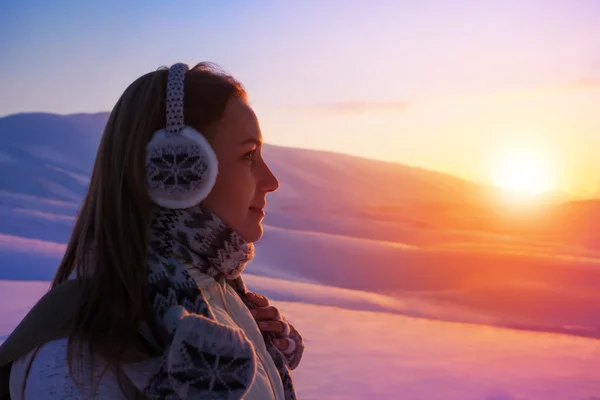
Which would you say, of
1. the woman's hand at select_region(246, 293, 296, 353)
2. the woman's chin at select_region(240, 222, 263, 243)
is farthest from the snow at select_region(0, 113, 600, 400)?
the woman's chin at select_region(240, 222, 263, 243)

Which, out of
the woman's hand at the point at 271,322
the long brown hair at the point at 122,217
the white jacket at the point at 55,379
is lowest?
the white jacket at the point at 55,379

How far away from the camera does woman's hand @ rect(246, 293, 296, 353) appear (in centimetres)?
141

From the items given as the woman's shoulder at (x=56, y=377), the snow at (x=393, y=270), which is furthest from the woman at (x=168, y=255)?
the snow at (x=393, y=270)

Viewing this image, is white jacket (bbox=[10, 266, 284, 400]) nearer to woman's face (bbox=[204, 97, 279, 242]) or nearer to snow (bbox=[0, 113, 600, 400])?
woman's face (bbox=[204, 97, 279, 242])

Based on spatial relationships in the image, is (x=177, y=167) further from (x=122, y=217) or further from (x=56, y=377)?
(x=56, y=377)

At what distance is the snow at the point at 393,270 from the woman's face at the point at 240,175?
241cm

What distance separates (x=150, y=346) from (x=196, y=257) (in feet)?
0.56

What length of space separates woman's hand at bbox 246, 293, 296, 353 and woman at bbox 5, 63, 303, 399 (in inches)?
1.8

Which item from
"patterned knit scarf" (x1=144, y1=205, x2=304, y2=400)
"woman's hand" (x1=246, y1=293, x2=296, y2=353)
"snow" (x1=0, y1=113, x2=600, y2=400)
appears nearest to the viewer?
"patterned knit scarf" (x1=144, y1=205, x2=304, y2=400)

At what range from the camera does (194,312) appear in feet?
3.53

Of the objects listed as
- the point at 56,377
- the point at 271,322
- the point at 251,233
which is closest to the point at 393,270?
the point at 271,322

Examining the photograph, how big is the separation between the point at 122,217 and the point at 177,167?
12cm

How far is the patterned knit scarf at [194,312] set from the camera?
0.97 m

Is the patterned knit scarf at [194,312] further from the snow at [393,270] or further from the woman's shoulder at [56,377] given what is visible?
the snow at [393,270]
